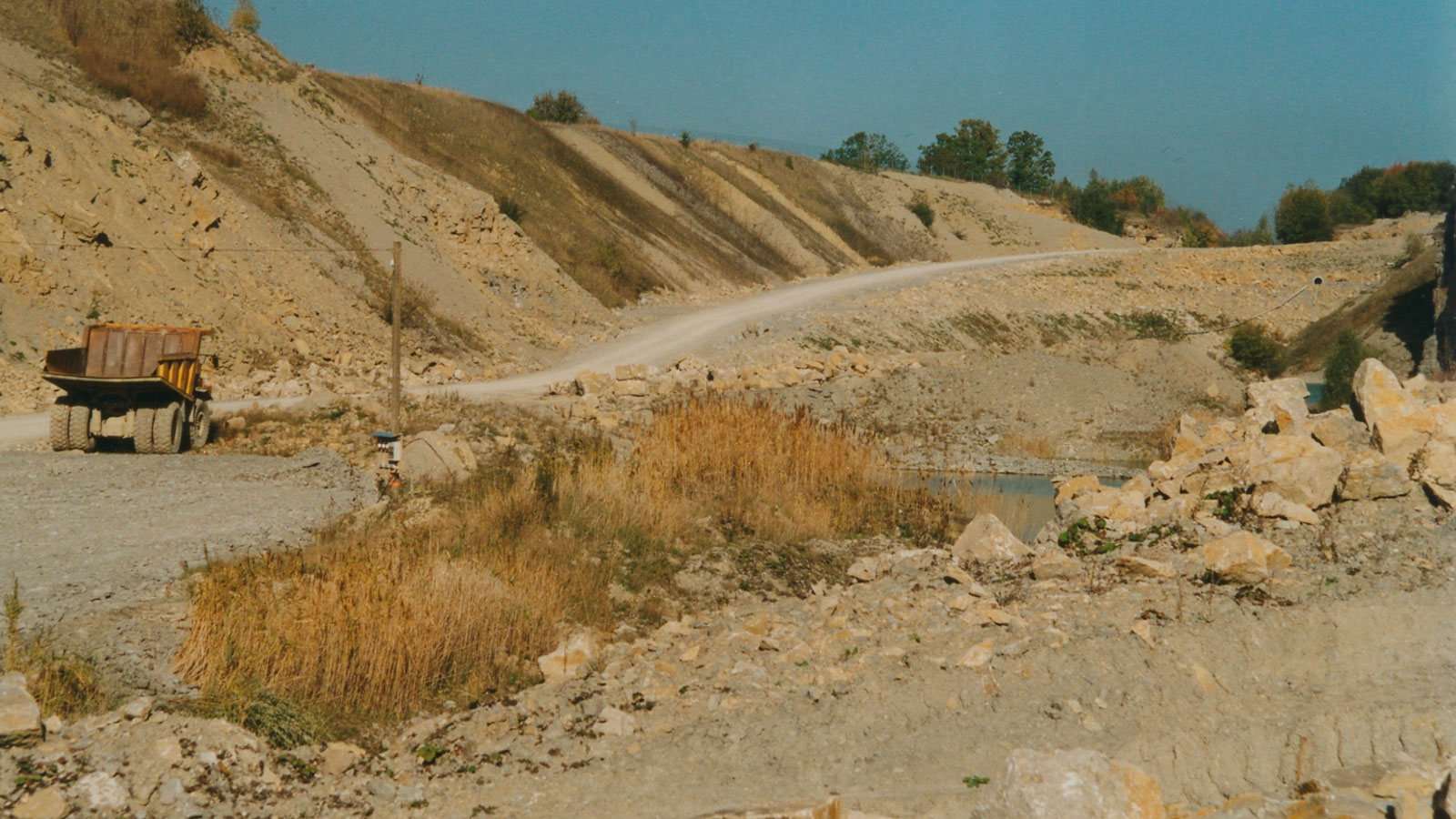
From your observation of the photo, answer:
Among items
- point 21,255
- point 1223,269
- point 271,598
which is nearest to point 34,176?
point 21,255

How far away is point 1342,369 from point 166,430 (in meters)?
30.2

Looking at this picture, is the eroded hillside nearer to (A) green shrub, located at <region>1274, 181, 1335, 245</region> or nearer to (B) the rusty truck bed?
(B) the rusty truck bed

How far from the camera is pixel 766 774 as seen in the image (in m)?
7.34

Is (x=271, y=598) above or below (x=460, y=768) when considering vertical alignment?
above

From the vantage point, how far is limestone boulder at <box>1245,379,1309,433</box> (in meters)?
15.2

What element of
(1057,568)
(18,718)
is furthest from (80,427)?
(1057,568)

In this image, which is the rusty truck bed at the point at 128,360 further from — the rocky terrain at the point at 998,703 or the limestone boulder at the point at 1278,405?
the limestone boulder at the point at 1278,405

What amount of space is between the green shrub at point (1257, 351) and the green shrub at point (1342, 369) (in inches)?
260

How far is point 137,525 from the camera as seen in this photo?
37.5ft

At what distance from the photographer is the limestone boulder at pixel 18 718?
6094 mm

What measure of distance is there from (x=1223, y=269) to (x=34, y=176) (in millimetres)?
51402

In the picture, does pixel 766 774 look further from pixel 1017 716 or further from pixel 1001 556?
pixel 1001 556

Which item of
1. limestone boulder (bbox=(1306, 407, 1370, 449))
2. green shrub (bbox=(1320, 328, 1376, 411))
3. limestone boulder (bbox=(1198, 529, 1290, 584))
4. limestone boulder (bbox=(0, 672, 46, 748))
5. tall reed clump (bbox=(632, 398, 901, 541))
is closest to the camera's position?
limestone boulder (bbox=(0, 672, 46, 748))

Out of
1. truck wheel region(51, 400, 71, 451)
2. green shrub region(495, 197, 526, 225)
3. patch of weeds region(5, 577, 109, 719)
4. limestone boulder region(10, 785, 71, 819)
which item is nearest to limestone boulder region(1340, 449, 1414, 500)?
patch of weeds region(5, 577, 109, 719)
